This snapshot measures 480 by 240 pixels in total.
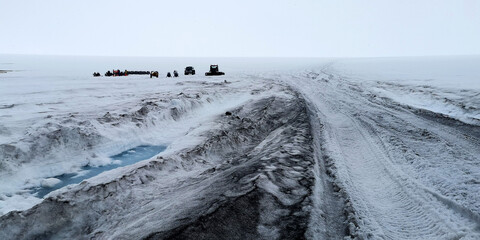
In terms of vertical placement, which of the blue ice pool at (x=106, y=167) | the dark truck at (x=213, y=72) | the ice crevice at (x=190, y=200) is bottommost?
the blue ice pool at (x=106, y=167)

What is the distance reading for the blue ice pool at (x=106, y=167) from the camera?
6.24 metres

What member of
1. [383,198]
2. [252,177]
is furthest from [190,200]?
[383,198]

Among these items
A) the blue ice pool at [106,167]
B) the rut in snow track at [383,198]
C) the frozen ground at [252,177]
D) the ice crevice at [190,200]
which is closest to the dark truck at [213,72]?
the frozen ground at [252,177]

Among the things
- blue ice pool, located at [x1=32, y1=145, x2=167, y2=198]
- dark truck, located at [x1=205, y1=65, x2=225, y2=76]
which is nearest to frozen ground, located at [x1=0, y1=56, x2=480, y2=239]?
blue ice pool, located at [x1=32, y1=145, x2=167, y2=198]

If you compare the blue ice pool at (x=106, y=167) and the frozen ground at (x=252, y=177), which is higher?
the frozen ground at (x=252, y=177)

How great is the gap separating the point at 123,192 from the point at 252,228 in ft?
9.08

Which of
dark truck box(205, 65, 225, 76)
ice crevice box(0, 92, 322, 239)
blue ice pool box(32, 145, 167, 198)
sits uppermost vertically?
dark truck box(205, 65, 225, 76)

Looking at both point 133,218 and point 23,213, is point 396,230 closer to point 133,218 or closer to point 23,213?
point 133,218

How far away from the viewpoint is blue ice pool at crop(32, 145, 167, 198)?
6238 millimetres

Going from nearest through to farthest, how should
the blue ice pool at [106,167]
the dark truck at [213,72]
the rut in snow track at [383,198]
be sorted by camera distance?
the rut in snow track at [383,198], the blue ice pool at [106,167], the dark truck at [213,72]

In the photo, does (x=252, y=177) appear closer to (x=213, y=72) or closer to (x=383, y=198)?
(x=383, y=198)

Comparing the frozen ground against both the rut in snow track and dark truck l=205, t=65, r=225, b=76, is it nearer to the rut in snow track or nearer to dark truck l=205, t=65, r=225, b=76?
the rut in snow track

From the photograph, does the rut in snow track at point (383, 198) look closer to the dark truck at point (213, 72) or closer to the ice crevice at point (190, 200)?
the ice crevice at point (190, 200)

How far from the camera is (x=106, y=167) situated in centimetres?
753
